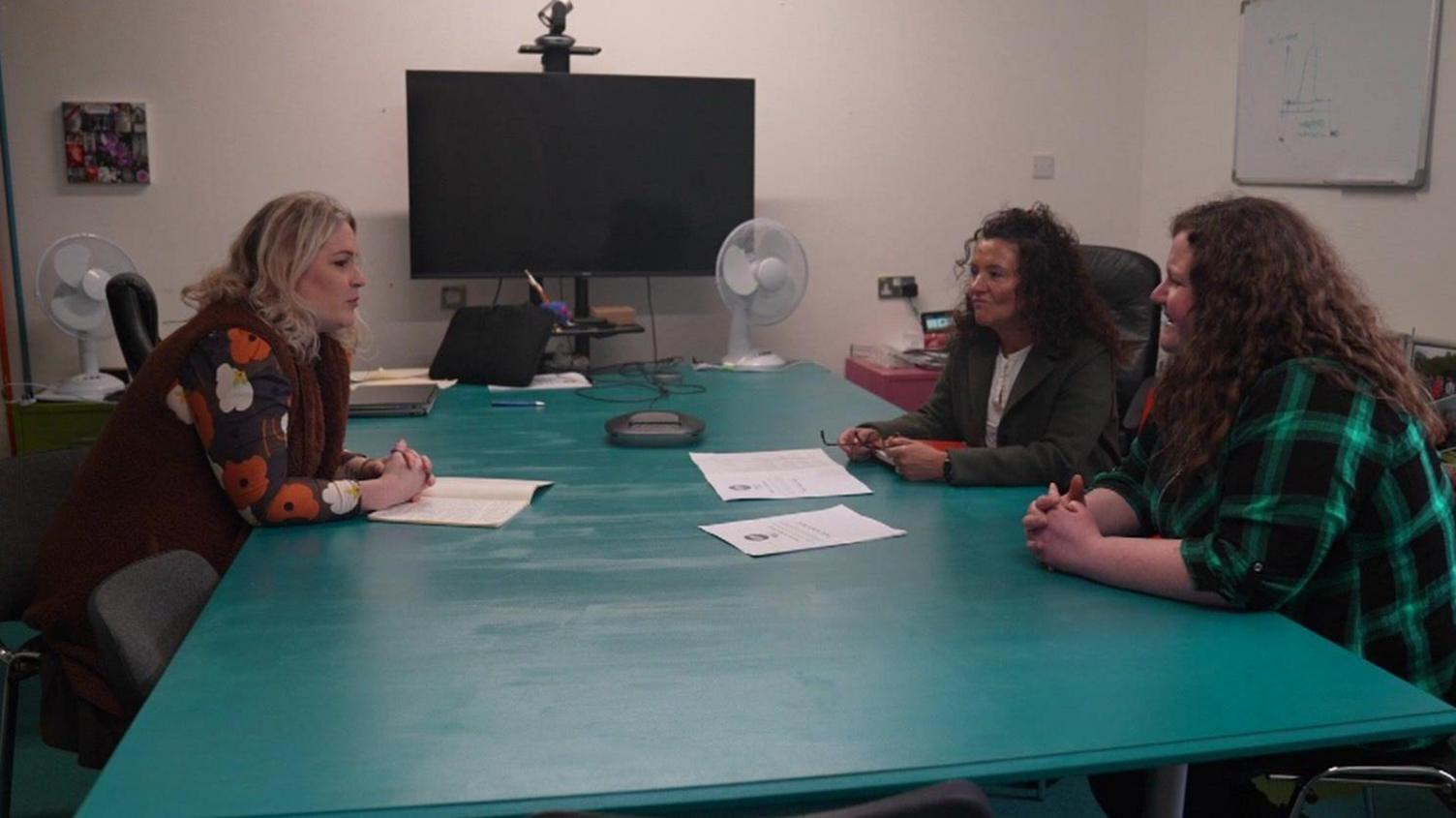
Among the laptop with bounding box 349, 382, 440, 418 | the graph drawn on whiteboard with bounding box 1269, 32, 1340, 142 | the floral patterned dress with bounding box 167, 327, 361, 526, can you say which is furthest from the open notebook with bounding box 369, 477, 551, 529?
the graph drawn on whiteboard with bounding box 1269, 32, 1340, 142

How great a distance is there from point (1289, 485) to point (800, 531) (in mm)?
768

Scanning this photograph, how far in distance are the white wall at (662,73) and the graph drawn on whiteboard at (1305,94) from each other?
94cm

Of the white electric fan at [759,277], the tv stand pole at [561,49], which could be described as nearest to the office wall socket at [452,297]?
the tv stand pole at [561,49]

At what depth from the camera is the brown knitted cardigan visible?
2.08 metres

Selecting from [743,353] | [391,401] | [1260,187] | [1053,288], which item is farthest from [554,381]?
[1260,187]

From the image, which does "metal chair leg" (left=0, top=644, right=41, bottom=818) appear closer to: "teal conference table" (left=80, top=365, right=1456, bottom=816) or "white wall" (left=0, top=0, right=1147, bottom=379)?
"teal conference table" (left=80, top=365, right=1456, bottom=816)

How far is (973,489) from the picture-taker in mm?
2406

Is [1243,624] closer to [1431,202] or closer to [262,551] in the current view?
[262,551]

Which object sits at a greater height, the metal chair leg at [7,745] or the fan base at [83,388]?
the fan base at [83,388]

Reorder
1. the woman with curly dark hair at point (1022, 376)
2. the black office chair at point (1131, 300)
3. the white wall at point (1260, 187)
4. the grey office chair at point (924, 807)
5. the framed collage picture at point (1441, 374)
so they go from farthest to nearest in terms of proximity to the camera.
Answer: the black office chair at point (1131, 300)
the white wall at point (1260, 187)
the framed collage picture at point (1441, 374)
the woman with curly dark hair at point (1022, 376)
the grey office chair at point (924, 807)

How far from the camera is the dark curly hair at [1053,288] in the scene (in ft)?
8.69

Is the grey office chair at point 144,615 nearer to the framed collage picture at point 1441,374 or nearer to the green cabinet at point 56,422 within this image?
the green cabinet at point 56,422

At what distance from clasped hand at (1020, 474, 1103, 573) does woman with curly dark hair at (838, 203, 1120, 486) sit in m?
0.53

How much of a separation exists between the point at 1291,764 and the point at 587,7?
11.3 ft
